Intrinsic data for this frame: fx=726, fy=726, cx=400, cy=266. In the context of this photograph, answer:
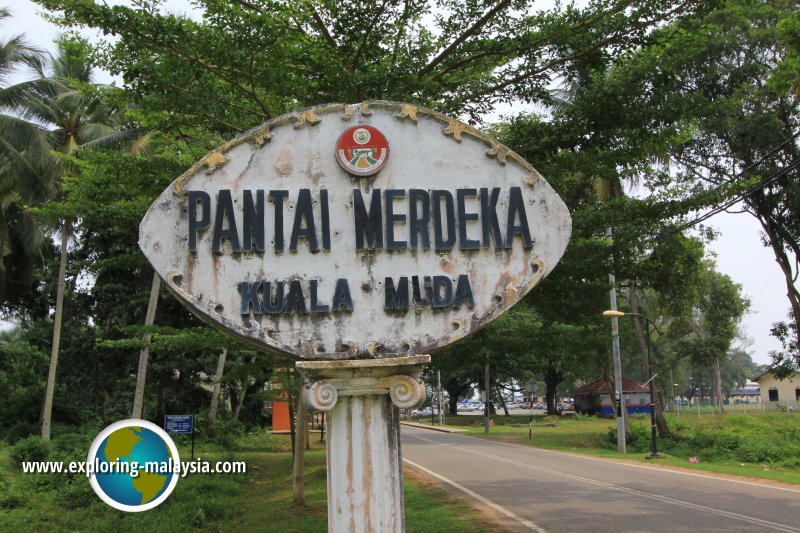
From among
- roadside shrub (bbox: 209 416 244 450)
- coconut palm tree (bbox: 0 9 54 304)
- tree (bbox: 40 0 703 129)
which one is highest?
coconut palm tree (bbox: 0 9 54 304)

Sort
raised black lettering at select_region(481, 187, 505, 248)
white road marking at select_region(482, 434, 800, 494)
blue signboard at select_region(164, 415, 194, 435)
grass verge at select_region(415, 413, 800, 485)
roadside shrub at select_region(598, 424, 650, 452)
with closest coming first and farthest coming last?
raised black lettering at select_region(481, 187, 505, 248)
white road marking at select_region(482, 434, 800, 494)
blue signboard at select_region(164, 415, 194, 435)
grass verge at select_region(415, 413, 800, 485)
roadside shrub at select_region(598, 424, 650, 452)

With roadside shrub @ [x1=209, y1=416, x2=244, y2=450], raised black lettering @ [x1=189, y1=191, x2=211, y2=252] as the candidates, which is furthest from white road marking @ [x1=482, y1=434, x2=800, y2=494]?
raised black lettering @ [x1=189, y1=191, x2=211, y2=252]

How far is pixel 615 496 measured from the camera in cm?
1422

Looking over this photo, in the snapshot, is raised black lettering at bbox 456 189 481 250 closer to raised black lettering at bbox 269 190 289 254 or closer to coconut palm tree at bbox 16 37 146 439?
raised black lettering at bbox 269 190 289 254

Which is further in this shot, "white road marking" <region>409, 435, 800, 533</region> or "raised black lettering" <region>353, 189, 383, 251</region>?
"white road marking" <region>409, 435, 800, 533</region>

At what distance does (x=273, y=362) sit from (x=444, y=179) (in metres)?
5.88

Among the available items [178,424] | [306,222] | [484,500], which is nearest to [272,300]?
[306,222]

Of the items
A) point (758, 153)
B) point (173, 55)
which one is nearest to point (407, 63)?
point (173, 55)

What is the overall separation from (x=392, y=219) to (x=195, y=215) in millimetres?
1211

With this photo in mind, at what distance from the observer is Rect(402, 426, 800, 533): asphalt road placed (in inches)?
440

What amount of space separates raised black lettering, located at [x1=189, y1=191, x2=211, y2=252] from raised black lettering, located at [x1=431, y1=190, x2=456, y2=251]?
4.60 feet

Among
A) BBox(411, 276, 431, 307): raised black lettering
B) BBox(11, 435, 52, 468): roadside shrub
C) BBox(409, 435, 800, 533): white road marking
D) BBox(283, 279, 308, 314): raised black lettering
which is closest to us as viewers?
BBox(283, 279, 308, 314): raised black lettering

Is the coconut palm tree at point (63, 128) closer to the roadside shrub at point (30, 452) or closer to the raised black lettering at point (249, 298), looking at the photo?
the roadside shrub at point (30, 452)

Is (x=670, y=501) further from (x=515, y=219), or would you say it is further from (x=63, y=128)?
(x=63, y=128)
